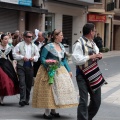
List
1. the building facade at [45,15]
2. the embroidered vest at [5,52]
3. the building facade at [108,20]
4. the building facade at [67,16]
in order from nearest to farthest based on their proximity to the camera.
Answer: the embroidered vest at [5,52], the building facade at [45,15], the building facade at [67,16], the building facade at [108,20]

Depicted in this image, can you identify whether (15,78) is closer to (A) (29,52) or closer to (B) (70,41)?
(A) (29,52)

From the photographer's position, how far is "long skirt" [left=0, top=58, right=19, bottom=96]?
917cm

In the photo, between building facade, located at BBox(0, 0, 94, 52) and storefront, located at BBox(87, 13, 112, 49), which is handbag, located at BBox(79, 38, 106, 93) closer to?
building facade, located at BBox(0, 0, 94, 52)

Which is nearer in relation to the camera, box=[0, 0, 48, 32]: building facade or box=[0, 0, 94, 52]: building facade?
box=[0, 0, 48, 32]: building facade

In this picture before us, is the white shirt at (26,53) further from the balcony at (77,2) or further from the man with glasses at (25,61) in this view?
the balcony at (77,2)

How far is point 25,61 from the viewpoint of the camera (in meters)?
9.20

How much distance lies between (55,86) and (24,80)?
1750 millimetres

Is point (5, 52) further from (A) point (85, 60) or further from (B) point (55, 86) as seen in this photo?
(A) point (85, 60)

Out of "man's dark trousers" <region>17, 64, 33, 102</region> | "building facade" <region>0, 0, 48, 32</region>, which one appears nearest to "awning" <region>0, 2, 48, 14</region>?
"building facade" <region>0, 0, 48, 32</region>

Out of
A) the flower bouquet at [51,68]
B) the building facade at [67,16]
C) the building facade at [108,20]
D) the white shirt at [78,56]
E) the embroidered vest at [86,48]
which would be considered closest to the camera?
the white shirt at [78,56]

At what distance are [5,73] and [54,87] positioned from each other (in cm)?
198

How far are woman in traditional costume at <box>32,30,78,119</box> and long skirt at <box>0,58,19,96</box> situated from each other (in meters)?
1.42

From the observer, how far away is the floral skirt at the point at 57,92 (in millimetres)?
7633

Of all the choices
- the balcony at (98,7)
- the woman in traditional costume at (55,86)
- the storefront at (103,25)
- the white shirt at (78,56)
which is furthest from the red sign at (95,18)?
the white shirt at (78,56)
